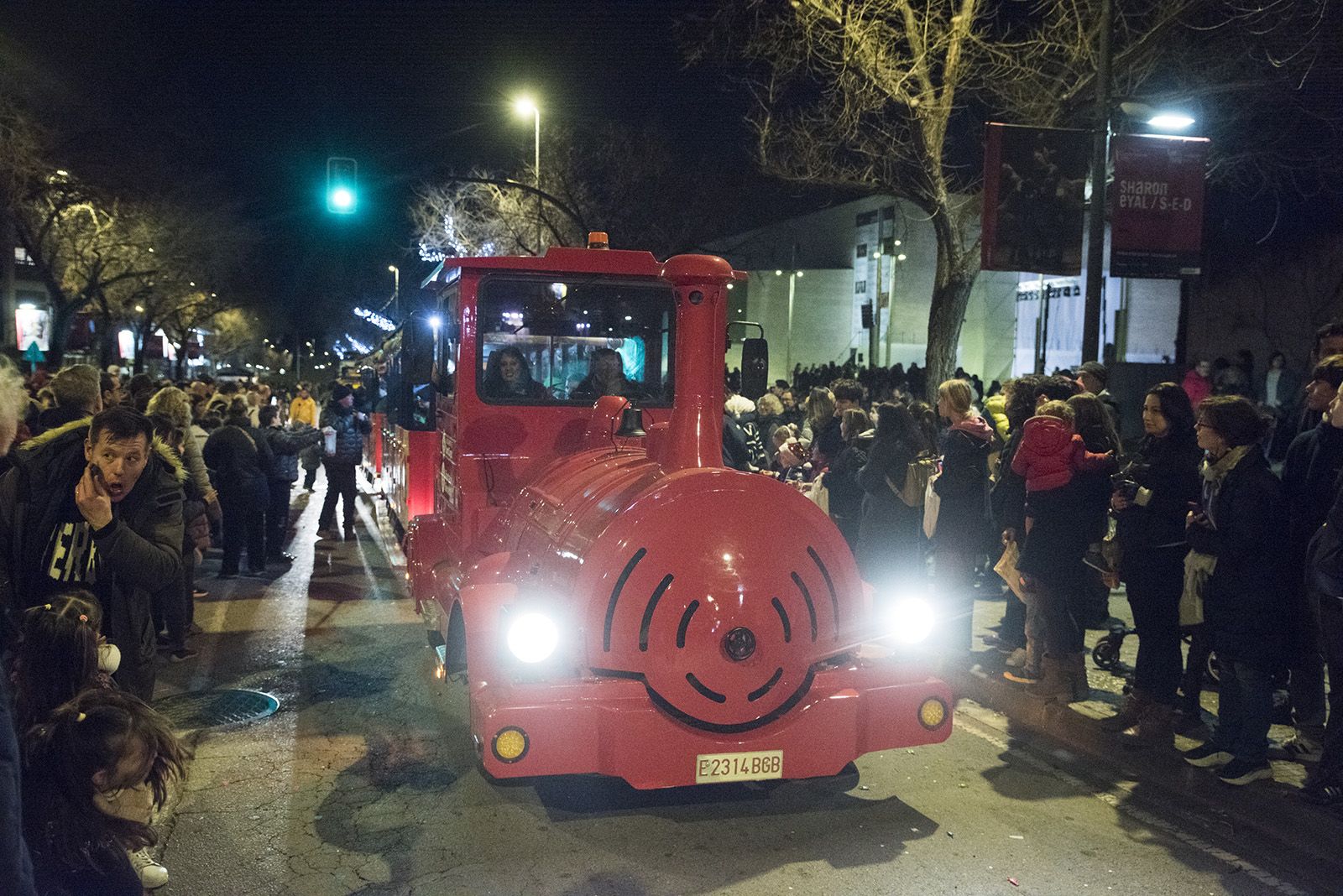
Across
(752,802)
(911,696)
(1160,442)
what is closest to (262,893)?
(752,802)

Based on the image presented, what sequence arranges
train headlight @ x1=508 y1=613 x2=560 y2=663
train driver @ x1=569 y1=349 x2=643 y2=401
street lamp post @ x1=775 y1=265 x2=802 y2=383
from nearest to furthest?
1. train headlight @ x1=508 y1=613 x2=560 y2=663
2. train driver @ x1=569 y1=349 x2=643 y2=401
3. street lamp post @ x1=775 y1=265 x2=802 y2=383

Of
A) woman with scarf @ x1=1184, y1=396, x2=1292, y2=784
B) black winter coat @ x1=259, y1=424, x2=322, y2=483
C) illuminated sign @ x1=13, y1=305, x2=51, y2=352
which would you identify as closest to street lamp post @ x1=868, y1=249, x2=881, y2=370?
black winter coat @ x1=259, y1=424, x2=322, y2=483

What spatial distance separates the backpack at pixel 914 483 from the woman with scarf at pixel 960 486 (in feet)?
0.53

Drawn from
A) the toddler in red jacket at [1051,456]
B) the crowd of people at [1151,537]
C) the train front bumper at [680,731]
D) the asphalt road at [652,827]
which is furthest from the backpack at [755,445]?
the train front bumper at [680,731]

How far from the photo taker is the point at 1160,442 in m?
5.71

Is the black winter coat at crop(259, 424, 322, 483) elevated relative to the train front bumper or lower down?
elevated

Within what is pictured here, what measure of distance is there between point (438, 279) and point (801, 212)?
43.2 metres

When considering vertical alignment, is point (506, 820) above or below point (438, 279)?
below

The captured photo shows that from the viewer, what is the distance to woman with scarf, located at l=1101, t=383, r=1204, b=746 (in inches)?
220

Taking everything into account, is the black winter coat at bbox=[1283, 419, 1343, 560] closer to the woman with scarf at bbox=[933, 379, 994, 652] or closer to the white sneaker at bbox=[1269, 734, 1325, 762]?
the white sneaker at bbox=[1269, 734, 1325, 762]

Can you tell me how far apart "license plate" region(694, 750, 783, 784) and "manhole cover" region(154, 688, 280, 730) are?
3224 millimetres

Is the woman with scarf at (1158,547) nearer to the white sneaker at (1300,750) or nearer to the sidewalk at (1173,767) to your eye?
the sidewalk at (1173,767)

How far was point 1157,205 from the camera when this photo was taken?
1087 centimetres

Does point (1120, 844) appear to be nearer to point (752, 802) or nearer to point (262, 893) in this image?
point (752, 802)
